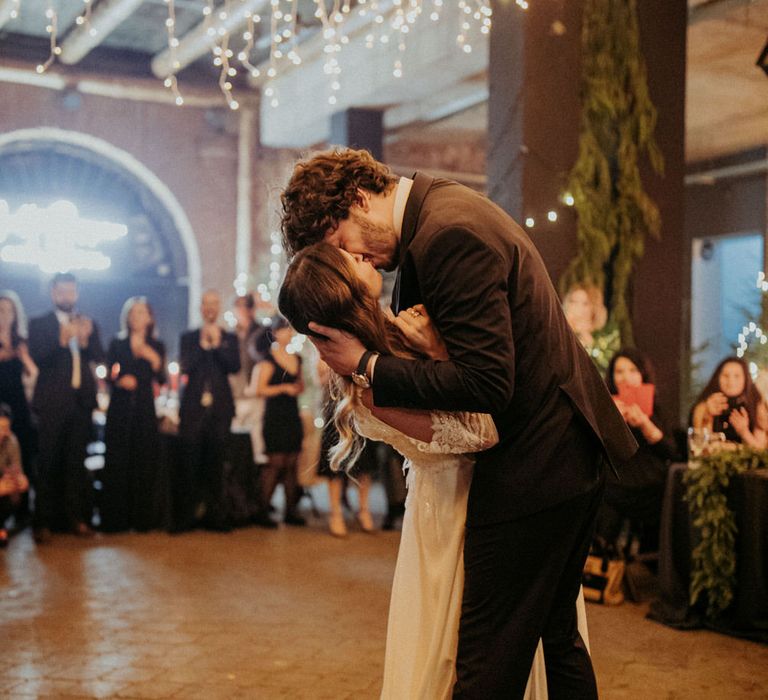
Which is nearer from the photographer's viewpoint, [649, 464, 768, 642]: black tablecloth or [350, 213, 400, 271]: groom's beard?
[350, 213, 400, 271]: groom's beard

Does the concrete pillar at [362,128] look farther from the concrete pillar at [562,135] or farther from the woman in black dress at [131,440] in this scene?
the concrete pillar at [562,135]

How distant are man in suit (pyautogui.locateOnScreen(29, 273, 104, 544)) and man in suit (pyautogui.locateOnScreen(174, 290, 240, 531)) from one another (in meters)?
0.62

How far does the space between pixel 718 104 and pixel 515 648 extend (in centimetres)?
854

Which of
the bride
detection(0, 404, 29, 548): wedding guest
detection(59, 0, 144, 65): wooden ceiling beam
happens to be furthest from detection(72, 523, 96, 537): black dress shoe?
the bride

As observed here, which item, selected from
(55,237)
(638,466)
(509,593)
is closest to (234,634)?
(638,466)

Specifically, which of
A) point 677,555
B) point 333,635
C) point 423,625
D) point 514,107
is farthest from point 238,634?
point 514,107

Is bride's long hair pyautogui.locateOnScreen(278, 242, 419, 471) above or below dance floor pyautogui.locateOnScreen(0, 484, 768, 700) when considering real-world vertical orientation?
above

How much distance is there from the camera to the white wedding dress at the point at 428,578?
2.13m

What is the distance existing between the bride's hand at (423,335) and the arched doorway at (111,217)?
32.8 ft

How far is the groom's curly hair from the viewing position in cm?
194

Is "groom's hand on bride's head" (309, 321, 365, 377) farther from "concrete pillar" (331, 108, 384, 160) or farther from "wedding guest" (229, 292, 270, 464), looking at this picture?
"concrete pillar" (331, 108, 384, 160)

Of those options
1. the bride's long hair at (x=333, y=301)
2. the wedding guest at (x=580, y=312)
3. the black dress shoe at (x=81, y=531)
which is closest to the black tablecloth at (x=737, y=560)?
the wedding guest at (x=580, y=312)

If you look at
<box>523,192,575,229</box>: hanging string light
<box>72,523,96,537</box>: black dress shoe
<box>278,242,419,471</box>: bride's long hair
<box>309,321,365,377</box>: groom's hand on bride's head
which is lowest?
<box>72,523,96,537</box>: black dress shoe

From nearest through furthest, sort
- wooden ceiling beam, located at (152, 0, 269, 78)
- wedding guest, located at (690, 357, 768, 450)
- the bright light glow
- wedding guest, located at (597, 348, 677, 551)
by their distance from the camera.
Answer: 1. wedding guest, located at (690, 357, 768, 450)
2. wedding guest, located at (597, 348, 677, 551)
3. wooden ceiling beam, located at (152, 0, 269, 78)
4. the bright light glow
